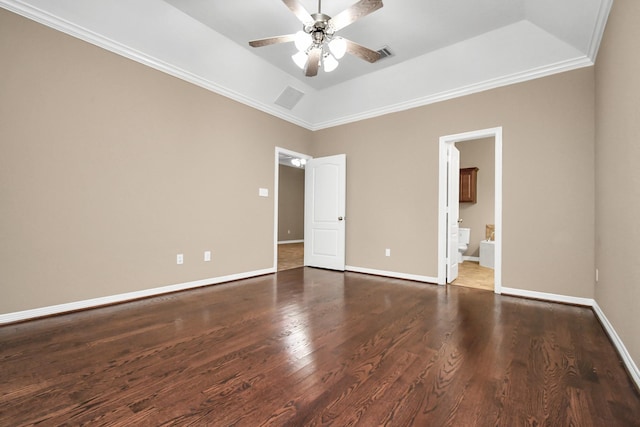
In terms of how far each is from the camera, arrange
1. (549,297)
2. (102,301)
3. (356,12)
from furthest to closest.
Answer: (549,297) < (102,301) < (356,12)

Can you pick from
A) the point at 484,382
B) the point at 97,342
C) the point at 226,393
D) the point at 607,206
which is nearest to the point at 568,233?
the point at 607,206

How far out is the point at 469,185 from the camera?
6.59m

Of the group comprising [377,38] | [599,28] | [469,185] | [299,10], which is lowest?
[469,185]

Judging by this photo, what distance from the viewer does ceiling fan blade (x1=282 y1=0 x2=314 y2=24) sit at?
7.60 ft

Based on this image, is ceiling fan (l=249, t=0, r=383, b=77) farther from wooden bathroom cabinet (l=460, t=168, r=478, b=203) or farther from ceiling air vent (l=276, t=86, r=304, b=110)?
wooden bathroom cabinet (l=460, t=168, r=478, b=203)

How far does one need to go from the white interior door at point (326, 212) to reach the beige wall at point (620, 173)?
3343 mm

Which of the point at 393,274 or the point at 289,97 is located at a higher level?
the point at 289,97

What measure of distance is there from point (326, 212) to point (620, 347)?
4.04m

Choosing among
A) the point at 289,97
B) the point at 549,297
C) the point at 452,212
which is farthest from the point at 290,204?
the point at 549,297

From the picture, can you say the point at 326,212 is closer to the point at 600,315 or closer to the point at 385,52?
the point at 385,52

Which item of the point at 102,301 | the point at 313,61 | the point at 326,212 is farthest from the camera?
the point at 326,212

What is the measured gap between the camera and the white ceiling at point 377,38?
9.39ft

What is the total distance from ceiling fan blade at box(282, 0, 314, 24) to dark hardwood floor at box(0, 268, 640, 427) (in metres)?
2.69

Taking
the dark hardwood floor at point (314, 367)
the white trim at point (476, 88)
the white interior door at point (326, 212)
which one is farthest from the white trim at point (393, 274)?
the white trim at point (476, 88)
